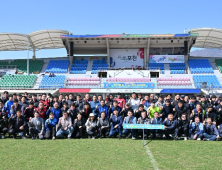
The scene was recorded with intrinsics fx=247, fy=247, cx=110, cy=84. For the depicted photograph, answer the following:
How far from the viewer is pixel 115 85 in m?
27.5

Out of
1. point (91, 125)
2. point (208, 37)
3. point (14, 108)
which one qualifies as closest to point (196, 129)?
point (91, 125)

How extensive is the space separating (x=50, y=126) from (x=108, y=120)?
7.21 ft

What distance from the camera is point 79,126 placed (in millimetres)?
9211

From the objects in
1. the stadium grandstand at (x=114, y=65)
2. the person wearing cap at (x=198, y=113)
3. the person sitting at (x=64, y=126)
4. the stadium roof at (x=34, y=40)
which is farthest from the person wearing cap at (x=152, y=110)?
the stadium roof at (x=34, y=40)

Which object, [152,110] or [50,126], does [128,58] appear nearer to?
[152,110]

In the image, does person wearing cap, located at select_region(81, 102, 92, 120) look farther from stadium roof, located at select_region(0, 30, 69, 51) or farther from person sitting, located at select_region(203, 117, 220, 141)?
stadium roof, located at select_region(0, 30, 69, 51)

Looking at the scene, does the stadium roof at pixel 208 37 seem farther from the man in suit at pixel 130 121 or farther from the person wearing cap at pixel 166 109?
the man in suit at pixel 130 121

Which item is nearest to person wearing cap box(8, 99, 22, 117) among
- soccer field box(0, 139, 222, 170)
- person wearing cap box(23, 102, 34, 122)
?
person wearing cap box(23, 102, 34, 122)

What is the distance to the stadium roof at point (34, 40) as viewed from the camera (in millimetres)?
32531

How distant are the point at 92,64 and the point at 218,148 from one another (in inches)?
1094

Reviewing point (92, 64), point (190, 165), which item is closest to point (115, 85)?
point (92, 64)

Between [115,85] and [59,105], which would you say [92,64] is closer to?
[115,85]

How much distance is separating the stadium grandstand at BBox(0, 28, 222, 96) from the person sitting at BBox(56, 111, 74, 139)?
17086mm

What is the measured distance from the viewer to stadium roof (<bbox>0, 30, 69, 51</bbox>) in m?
32.5
